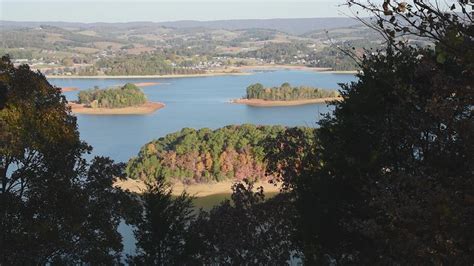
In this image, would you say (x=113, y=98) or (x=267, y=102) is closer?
(x=113, y=98)

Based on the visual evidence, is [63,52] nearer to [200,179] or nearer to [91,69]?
[91,69]

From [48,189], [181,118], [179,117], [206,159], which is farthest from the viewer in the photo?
[179,117]

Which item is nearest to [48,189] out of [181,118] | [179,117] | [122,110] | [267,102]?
[181,118]

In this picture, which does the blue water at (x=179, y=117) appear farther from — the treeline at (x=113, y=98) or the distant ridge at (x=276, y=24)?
the distant ridge at (x=276, y=24)

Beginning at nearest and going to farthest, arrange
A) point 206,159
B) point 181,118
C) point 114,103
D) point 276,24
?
point 206,159 → point 181,118 → point 114,103 → point 276,24

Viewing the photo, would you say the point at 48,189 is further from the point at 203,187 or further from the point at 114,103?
the point at 114,103

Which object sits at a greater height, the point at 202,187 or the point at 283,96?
the point at 283,96

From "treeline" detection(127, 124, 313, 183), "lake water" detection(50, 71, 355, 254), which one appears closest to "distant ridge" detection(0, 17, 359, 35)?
"lake water" detection(50, 71, 355, 254)

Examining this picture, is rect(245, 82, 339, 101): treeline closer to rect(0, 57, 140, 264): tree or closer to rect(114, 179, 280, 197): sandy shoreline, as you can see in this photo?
rect(114, 179, 280, 197): sandy shoreline
